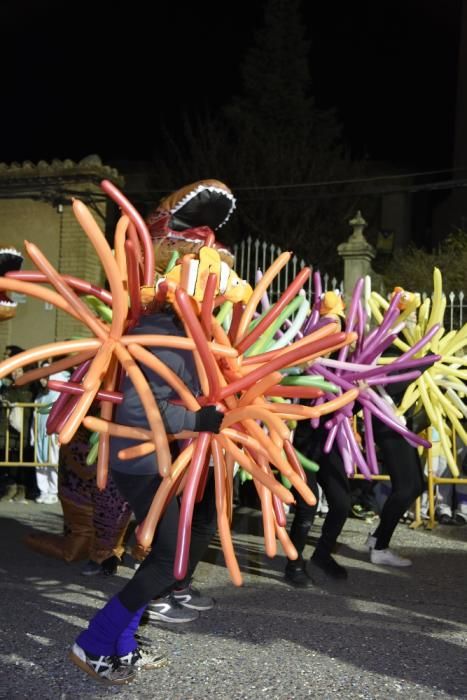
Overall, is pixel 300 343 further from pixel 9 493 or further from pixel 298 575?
pixel 9 493

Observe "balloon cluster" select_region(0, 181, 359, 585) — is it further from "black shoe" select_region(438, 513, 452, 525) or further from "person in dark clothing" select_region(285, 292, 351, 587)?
"black shoe" select_region(438, 513, 452, 525)

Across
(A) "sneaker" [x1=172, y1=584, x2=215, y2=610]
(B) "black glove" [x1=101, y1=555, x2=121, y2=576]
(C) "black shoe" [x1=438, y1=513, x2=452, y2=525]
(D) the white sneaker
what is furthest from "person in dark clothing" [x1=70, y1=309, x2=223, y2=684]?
(C) "black shoe" [x1=438, y1=513, x2=452, y2=525]

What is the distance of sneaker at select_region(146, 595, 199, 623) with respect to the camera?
406 cm

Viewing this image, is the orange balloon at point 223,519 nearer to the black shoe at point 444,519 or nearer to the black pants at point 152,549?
the black pants at point 152,549

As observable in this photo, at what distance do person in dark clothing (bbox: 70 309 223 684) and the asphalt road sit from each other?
0.12 metres

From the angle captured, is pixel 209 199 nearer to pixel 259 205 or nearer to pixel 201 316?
pixel 201 316

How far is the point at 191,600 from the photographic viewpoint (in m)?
4.30

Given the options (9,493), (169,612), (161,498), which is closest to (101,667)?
(161,498)

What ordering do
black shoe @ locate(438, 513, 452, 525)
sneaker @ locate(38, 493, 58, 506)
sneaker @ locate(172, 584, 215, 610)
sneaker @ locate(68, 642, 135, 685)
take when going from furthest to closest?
sneaker @ locate(38, 493, 58, 506) → black shoe @ locate(438, 513, 452, 525) → sneaker @ locate(172, 584, 215, 610) → sneaker @ locate(68, 642, 135, 685)

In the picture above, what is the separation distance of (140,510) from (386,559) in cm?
278

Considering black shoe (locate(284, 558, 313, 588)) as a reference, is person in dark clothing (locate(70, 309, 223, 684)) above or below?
above

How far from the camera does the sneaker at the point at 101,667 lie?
3.14 m

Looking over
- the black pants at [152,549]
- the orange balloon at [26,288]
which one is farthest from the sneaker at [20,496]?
the orange balloon at [26,288]

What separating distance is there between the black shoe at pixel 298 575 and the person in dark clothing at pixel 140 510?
176cm
